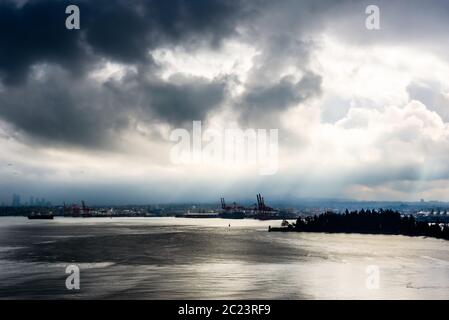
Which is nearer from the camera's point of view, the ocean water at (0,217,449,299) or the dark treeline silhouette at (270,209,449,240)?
the ocean water at (0,217,449,299)

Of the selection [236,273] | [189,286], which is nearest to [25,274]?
[189,286]

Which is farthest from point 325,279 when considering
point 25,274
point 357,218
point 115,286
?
point 357,218

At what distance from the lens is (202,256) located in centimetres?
6019

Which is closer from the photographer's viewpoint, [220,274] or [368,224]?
[220,274]

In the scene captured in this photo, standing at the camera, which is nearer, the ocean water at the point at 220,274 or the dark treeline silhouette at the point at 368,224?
the ocean water at the point at 220,274

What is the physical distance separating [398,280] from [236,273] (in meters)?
15.5

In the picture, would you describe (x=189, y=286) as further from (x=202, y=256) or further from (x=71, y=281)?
(x=202, y=256)

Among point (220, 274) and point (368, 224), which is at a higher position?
point (220, 274)
